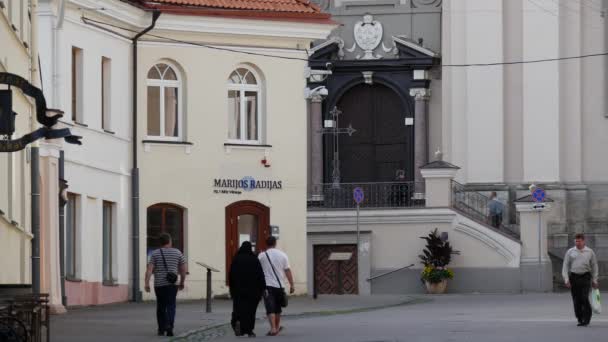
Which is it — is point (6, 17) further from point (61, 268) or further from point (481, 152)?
point (481, 152)

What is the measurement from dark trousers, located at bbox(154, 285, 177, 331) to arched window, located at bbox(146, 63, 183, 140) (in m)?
17.1

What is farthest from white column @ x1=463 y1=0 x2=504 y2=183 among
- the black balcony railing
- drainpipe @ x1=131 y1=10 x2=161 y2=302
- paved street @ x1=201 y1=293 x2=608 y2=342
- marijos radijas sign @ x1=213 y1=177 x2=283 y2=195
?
paved street @ x1=201 y1=293 x2=608 y2=342

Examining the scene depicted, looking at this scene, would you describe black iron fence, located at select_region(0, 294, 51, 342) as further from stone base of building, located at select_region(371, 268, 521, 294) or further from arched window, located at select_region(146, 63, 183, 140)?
stone base of building, located at select_region(371, 268, 521, 294)

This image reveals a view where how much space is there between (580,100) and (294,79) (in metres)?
15.6

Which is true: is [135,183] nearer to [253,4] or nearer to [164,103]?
[164,103]

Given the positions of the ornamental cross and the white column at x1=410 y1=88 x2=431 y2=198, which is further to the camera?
the ornamental cross

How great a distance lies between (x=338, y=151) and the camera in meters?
64.6

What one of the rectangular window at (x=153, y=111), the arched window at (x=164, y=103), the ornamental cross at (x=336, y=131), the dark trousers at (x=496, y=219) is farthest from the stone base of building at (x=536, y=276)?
the rectangular window at (x=153, y=111)

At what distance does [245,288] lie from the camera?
29750 millimetres

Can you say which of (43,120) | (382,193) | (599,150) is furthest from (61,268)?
(599,150)

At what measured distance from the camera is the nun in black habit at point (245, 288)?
97.0ft

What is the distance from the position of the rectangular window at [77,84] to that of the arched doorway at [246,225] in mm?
6043

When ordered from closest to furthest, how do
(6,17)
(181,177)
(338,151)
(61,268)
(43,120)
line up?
(43,120), (6,17), (61,268), (181,177), (338,151)

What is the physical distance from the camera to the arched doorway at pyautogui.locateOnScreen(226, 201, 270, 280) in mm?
47312
